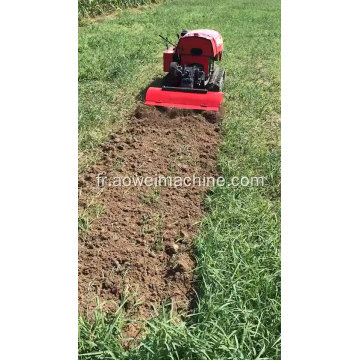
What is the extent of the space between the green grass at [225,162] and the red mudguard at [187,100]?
255 millimetres

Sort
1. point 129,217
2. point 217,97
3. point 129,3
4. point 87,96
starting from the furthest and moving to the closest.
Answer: point 129,3, point 87,96, point 217,97, point 129,217

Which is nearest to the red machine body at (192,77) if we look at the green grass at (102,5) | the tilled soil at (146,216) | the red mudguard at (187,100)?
the red mudguard at (187,100)

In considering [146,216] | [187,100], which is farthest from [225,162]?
[187,100]

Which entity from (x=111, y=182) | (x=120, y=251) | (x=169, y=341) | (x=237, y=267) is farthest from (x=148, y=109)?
(x=169, y=341)

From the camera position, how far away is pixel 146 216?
10.9 ft

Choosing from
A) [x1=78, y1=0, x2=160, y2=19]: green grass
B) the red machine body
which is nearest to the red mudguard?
the red machine body

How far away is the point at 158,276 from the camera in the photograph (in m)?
2.88

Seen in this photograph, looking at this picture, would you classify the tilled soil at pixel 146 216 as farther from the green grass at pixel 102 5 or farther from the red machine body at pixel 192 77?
the green grass at pixel 102 5

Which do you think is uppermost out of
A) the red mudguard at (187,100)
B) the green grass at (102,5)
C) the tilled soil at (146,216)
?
the green grass at (102,5)

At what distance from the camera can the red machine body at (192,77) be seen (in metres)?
4.39

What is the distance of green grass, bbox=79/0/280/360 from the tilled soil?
0.15 metres

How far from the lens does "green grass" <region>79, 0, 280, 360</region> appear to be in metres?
2.30

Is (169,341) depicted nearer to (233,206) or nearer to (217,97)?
(233,206)

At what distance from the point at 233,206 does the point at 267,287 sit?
838 millimetres
